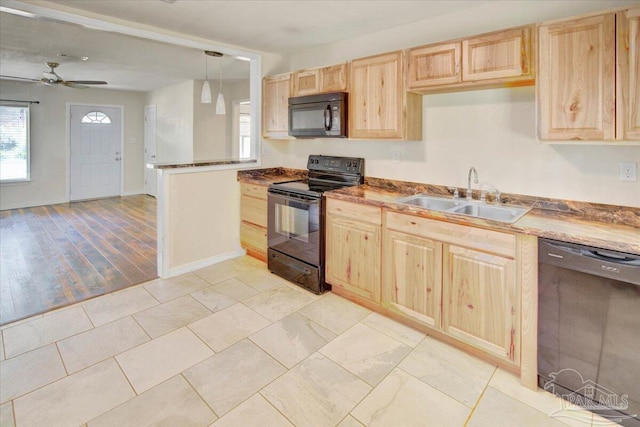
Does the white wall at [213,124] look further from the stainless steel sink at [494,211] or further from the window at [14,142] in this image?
the stainless steel sink at [494,211]

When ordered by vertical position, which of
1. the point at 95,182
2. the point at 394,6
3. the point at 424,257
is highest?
the point at 394,6

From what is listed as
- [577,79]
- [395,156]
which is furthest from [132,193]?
[577,79]

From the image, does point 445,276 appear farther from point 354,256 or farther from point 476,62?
point 476,62

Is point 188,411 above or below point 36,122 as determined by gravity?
below

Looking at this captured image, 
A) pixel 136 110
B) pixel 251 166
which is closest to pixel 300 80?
pixel 251 166

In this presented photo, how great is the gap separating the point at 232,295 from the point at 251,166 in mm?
1662

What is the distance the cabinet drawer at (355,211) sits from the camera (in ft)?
8.67

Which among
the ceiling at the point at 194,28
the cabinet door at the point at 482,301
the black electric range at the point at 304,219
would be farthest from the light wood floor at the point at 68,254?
the cabinet door at the point at 482,301

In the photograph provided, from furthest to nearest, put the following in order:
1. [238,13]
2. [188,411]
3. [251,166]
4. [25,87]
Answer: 1. [25,87]
2. [251,166]
3. [238,13]
4. [188,411]

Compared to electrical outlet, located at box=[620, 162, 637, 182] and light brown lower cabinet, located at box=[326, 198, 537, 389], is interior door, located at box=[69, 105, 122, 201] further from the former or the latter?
electrical outlet, located at box=[620, 162, 637, 182]

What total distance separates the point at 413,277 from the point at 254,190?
2.08m

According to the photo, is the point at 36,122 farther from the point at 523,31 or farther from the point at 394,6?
the point at 523,31

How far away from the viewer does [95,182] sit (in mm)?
7672

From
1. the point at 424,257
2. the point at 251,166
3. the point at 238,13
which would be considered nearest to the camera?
the point at 424,257
